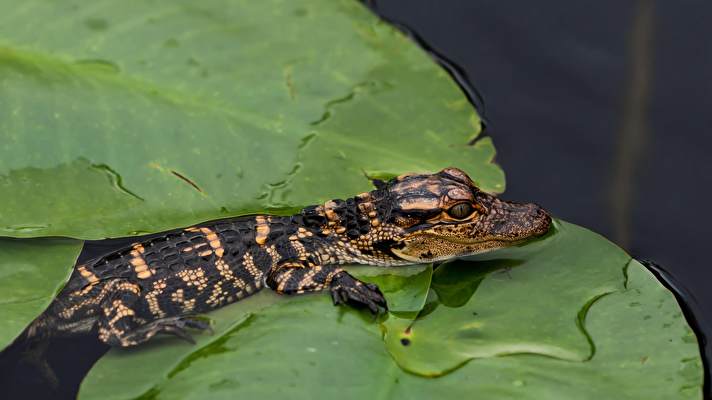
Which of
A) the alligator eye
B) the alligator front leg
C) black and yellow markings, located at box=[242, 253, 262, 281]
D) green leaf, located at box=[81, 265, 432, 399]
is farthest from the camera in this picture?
black and yellow markings, located at box=[242, 253, 262, 281]

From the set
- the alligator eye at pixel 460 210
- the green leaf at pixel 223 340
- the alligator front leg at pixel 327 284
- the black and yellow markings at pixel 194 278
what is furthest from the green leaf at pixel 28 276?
the alligator eye at pixel 460 210

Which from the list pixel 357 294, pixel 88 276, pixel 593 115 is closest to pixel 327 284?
pixel 357 294

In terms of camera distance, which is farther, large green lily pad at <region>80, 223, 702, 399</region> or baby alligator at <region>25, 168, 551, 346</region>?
baby alligator at <region>25, 168, 551, 346</region>

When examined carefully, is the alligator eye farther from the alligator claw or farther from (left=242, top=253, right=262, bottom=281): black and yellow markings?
(left=242, top=253, right=262, bottom=281): black and yellow markings

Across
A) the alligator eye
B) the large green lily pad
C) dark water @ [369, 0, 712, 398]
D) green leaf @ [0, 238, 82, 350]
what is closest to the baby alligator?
the alligator eye

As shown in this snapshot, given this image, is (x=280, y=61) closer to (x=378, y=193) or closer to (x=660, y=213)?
(x=378, y=193)

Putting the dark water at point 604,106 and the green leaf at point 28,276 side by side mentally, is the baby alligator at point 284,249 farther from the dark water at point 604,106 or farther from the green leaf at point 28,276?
the dark water at point 604,106

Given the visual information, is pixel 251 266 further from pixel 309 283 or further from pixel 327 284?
pixel 327 284
